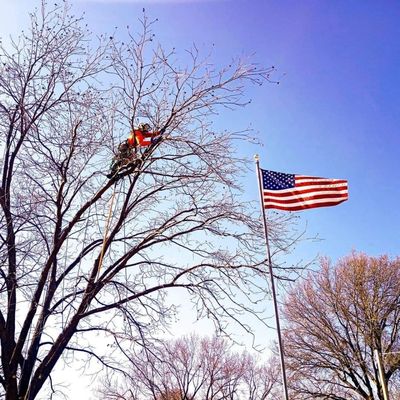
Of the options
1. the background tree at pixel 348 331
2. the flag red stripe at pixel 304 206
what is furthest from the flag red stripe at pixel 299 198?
the background tree at pixel 348 331

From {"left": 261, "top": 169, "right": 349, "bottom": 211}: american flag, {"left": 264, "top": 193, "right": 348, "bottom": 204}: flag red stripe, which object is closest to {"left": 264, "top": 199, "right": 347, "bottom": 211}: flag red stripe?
{"left": 261, "top": 169, "right": 349, "bottom": 211}: american flag

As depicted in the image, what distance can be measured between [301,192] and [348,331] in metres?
16.8

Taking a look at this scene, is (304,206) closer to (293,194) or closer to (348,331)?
(293,194)

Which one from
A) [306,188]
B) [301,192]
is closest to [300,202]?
[301,192]

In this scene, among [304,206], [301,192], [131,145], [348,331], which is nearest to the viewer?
[131,145]

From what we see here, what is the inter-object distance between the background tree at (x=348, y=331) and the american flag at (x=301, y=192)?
15.4 metres

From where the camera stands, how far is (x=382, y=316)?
77.6 feet

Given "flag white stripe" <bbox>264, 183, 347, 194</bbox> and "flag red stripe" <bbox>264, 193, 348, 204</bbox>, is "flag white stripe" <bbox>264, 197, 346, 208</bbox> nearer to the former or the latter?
"flag red stripe" <bbox>264, 193, 348, 204</bbox>

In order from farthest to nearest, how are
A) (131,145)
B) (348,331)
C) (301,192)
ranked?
(348,331) < (301,192) < (131,145)

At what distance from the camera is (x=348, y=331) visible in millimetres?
24281

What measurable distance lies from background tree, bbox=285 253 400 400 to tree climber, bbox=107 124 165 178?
17695 millimetres

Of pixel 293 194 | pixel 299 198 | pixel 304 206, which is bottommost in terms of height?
pixel 304 206

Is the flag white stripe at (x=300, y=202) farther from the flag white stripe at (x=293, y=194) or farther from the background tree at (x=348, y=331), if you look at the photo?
the background tree at (x=348, y=331)

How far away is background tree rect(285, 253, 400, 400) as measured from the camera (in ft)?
77.3
